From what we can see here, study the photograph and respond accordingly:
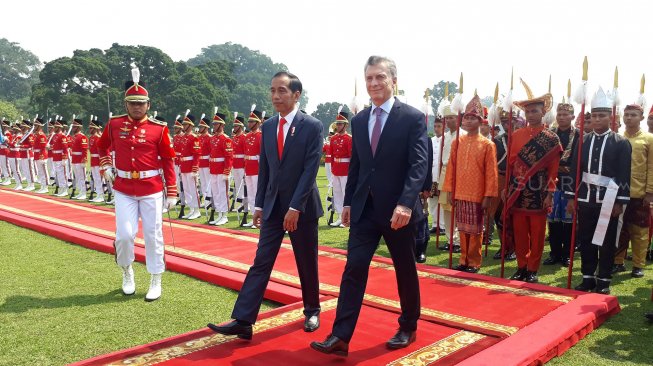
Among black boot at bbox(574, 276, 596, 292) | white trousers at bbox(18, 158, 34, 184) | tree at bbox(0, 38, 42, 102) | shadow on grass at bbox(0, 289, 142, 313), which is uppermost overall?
tree at bbox(0, 38, 42, 102)

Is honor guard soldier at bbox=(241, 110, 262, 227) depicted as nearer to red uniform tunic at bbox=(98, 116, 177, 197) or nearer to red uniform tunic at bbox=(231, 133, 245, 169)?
red uniform tunic at bbox=(231, 133, 245, 169)

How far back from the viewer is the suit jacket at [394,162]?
311cm

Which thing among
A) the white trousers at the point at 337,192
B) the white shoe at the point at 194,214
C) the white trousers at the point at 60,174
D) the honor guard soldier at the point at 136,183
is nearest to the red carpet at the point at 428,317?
the honor guard soldier at the point at 136,183

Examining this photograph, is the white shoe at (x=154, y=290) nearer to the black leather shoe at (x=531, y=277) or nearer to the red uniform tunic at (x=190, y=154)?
the black leather shoe at (x=531, y=277)

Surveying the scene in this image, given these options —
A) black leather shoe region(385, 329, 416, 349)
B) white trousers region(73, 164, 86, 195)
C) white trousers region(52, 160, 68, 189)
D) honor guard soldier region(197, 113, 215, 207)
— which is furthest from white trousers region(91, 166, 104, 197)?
black leather shoe region(385, 329, 416, 349)

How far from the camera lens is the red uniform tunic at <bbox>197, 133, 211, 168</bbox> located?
1002cm

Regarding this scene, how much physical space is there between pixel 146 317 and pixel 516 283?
3.29 metres

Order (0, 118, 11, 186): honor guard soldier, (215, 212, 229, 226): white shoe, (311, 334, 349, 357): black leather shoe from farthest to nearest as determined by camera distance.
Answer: (0, 118, 11, 186): honor guard soldier, (215, 212, 229, 226): white shoe, (311, 334, 349, 357): black leather shoe

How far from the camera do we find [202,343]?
10.9ft

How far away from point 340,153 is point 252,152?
159 cm

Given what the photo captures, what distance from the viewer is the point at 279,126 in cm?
366

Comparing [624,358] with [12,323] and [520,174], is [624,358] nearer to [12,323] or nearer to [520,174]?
[520,174]

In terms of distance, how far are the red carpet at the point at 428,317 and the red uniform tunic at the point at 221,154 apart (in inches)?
130

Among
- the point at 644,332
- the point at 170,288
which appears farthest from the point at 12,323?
the point at 644,332
